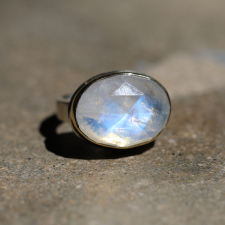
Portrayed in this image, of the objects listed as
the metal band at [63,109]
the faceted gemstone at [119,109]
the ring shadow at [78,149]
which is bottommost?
the ring shadow at [78,149]

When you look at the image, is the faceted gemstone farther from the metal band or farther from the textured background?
the metal band

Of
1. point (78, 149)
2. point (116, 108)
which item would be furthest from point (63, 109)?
point (116, 108)

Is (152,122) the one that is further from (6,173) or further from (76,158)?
(6,173)

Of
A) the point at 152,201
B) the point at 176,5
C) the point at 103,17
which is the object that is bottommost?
the point at 152,201

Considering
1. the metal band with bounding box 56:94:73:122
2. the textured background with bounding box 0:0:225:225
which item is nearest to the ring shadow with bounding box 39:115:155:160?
the textured background with bounding box 0:0:225:225

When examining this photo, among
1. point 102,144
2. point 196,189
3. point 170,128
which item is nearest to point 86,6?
point 170,128

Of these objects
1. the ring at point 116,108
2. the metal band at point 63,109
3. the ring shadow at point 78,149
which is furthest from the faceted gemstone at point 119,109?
the metal band at point 63,109

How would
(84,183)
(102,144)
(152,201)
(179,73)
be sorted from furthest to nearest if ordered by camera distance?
(179,73), (102,144), (84,183), (152,201)

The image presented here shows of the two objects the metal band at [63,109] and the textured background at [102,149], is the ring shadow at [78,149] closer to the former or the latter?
the textured background at [102,149]
